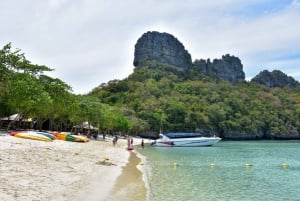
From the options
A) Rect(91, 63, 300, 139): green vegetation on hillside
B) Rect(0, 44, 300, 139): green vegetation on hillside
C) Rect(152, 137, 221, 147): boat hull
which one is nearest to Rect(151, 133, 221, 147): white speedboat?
Rect(152, 137, 221, 147): boat hull

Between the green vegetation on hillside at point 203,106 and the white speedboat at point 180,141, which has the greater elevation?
the green vegetation on hillside at point 203,106

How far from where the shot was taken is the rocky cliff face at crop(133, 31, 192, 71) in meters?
185

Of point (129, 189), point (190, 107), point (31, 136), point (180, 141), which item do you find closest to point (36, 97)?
point (31, 136)

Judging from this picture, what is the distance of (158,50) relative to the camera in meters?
186

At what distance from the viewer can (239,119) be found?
13650cm

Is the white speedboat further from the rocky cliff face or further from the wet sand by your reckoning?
the rocky cliff face

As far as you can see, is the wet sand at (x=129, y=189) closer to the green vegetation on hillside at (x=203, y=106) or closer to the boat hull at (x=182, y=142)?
the boat hull at (x=182, y=142)

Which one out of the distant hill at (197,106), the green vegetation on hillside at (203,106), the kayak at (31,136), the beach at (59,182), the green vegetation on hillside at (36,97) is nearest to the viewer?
the beach at (59,182)

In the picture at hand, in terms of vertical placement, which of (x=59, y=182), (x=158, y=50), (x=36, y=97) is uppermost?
(x=158, y=50)

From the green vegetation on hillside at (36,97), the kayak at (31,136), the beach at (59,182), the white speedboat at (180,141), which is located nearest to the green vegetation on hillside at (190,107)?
the green vegetation on hillside at (36,97)

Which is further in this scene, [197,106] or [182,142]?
[197,106]

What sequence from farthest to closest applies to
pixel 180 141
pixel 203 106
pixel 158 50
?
pixel 158 50 → pixel 203 106 → pixel 180 141

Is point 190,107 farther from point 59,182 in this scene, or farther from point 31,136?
point 59,182

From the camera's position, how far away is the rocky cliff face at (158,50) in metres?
185
